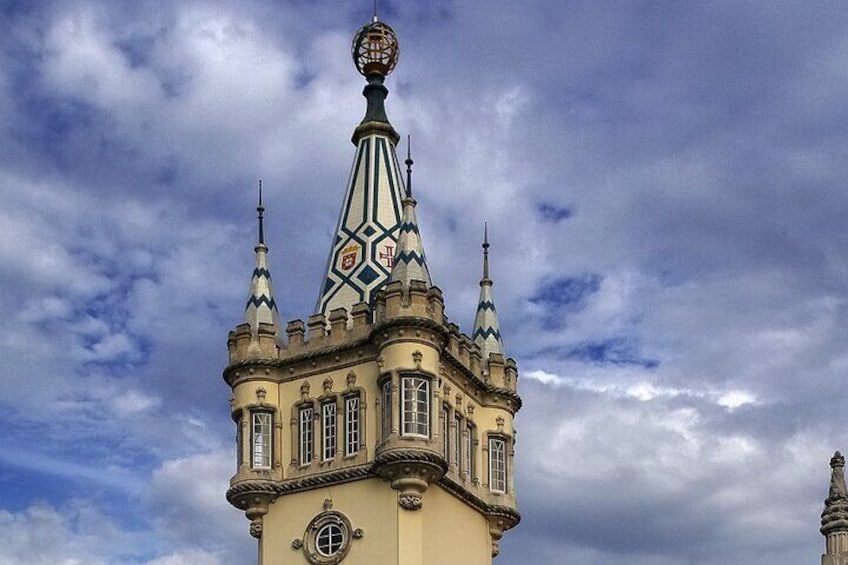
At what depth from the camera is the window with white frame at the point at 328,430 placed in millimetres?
53125

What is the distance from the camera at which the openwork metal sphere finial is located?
2381 inches

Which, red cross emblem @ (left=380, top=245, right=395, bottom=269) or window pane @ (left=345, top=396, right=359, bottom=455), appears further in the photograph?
red cross emblem @ (left=380, top=245, right=395, bottom=269)

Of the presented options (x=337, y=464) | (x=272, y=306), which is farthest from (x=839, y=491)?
(x=272, y=306)

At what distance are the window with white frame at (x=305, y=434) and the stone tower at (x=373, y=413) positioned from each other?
0.04 m

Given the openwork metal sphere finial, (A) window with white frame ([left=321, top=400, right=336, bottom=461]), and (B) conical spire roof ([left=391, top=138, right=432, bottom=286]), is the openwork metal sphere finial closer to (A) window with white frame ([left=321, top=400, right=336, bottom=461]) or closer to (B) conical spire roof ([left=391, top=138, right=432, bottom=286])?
(B) conical spire roof ([left=391, top=138, right=432, bottom=286])

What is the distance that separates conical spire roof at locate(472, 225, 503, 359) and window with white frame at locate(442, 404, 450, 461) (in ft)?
14.0

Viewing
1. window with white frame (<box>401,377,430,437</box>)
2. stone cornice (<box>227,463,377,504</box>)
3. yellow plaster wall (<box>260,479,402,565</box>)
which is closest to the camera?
yellow plaster wall (<box>260,479,402,565</box>)

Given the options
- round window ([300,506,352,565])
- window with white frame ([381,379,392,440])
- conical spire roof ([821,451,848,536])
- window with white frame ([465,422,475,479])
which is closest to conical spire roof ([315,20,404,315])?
window with white frame ([381,379,392,440])

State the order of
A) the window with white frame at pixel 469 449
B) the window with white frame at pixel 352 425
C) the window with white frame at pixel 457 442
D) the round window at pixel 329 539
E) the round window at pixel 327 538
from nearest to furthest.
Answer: the round window at pixel 327 538, the round window at pixel 329 539, the window with white frame at pixel 352 425, the window with white frame at pixel 457 442, the window with white frame at pixel 469 449

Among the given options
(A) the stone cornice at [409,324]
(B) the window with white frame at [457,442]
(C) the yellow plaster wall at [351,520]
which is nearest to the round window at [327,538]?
(C) the yellow plaster wall at [351,520]

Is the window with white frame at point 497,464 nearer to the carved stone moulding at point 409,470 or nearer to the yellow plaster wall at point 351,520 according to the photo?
the carved stone moulding at point 409,470

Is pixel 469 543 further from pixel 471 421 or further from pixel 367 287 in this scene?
pixel 367 287

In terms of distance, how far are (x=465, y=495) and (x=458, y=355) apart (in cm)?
449

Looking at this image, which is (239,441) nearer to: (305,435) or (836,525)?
(305,435)
